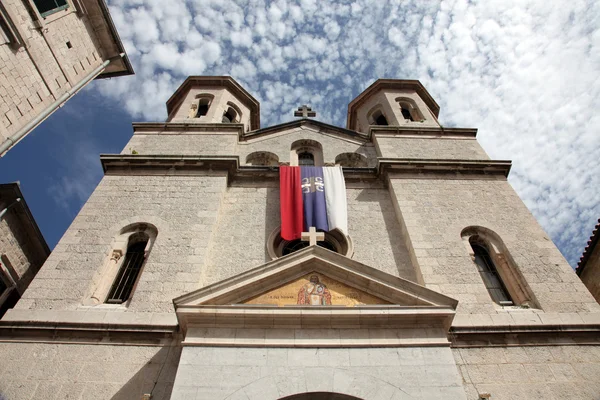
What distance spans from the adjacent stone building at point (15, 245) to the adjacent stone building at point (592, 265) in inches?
658

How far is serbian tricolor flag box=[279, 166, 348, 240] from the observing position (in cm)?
1084

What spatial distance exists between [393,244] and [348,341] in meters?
4.16

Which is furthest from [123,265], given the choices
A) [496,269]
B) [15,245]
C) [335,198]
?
[496,269]

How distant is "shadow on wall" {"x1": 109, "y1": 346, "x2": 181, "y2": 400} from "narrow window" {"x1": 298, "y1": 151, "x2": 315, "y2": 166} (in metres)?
9.11

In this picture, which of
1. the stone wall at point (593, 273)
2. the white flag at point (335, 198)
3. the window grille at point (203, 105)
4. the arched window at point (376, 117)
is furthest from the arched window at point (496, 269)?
the window grille at point (203, 105)

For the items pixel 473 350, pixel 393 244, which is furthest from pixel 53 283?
pixel 473 350

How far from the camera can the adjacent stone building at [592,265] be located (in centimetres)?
1366

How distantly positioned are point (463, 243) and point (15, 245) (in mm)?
11938

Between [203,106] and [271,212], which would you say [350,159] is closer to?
[271,212]

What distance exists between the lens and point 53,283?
29.4ft

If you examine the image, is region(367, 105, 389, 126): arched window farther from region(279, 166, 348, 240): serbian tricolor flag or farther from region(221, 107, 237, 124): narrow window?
region(279, 166, 348, 240): serbian tricolor flag

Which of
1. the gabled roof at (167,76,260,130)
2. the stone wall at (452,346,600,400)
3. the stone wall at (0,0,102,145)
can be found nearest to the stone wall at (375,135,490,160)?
the gabled roof at (167,76,260,130)

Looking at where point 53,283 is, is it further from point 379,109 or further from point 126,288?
point 379,109

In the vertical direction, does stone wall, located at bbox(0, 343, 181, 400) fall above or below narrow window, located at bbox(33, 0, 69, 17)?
below
